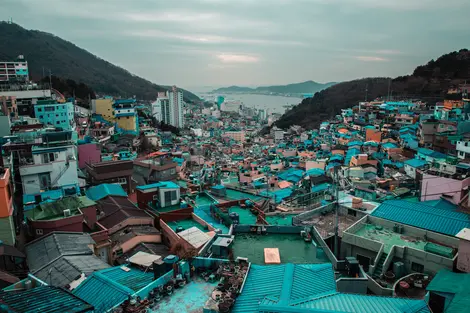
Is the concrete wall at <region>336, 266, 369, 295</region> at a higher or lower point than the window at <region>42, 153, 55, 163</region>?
lower

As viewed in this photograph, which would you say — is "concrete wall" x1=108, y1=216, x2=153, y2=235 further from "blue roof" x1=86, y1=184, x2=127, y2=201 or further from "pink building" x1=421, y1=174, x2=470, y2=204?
"pink building" x1=421, y1=174, x2=470, y2=204

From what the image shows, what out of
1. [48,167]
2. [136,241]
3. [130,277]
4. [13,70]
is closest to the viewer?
[130,277]

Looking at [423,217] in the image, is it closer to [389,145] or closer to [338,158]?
[338,158]

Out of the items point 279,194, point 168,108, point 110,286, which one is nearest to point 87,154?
point 279,194

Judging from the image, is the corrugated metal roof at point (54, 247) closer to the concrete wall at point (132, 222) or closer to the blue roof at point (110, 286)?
the concrete wall at point (132, 222)

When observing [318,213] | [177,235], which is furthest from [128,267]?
[318,213]

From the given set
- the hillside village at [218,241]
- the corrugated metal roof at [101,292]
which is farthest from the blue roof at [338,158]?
the corrugated metal roof at [101,292]

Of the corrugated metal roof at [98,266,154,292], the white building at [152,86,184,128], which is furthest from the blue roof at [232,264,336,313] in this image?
the white building at [152,86,184,128]
